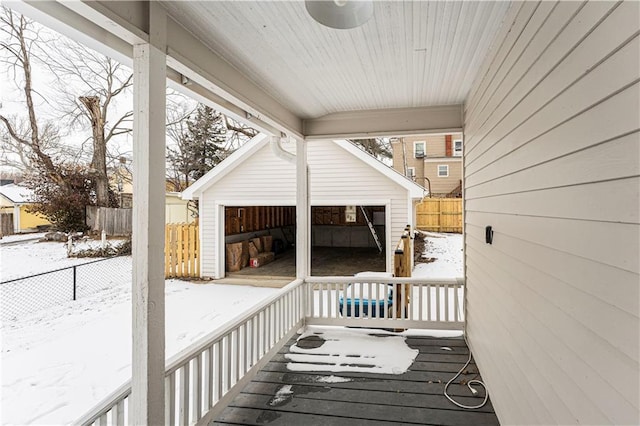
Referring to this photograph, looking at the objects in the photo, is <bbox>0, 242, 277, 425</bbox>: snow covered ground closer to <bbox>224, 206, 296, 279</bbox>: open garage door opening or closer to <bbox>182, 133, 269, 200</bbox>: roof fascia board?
<bbox>182, 133, 269, 200</bbox>: roof fascia board

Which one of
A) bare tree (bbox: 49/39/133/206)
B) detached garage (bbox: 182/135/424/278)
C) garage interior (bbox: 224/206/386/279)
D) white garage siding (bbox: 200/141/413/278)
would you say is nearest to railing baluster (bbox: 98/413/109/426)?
bare tree (bbox: 49/39/133/206)

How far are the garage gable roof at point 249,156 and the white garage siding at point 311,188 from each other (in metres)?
0.10

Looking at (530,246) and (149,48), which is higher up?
(149,48)

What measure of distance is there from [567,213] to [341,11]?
1217mm

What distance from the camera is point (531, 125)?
169cm

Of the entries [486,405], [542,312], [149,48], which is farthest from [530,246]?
[149,48]

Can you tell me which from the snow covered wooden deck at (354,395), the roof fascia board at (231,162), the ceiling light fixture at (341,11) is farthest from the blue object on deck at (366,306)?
the roof fascia board at (231,162)

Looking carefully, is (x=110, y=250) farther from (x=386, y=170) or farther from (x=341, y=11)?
(x=386, y=170)

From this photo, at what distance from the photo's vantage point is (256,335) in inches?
126

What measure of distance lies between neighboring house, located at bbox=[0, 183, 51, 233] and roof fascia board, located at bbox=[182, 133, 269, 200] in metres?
5.89

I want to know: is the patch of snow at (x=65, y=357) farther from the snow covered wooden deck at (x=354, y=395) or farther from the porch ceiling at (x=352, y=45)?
the porch ceiling at (x=352, y=45)

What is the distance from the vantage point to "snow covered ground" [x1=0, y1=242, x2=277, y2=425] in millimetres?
1463

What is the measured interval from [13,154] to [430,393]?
10.1 feet

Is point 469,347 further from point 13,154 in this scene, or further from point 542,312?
point 13,154
